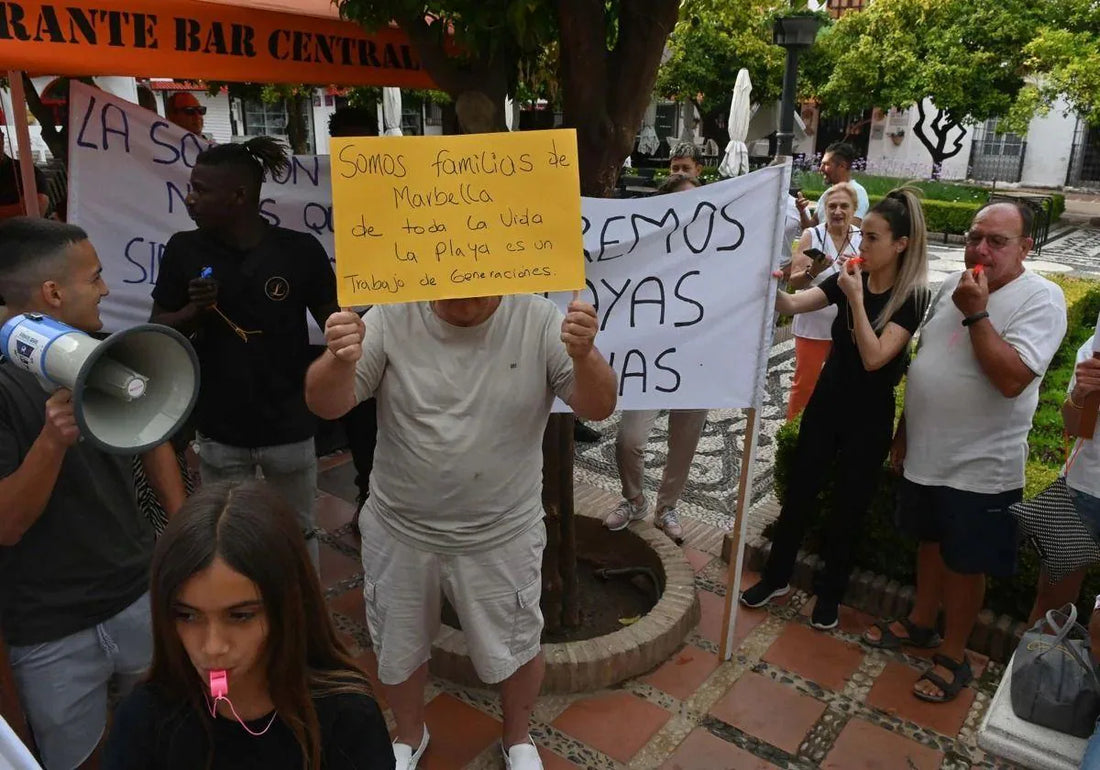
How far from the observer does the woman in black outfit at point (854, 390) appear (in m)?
3.17

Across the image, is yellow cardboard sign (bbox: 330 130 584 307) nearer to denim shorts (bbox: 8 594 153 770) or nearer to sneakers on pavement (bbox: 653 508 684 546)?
denim shorts (bbox: 8 594 153 770)

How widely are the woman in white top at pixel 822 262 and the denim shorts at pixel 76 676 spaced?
12.0ft

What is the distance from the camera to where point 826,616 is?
140 inches

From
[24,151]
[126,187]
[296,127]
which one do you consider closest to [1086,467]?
[126,187]

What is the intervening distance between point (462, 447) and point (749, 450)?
4.47 feet

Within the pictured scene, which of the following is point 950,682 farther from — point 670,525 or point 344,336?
point 344,336

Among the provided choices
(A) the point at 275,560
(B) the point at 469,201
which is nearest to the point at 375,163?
(B) the point at 469,201

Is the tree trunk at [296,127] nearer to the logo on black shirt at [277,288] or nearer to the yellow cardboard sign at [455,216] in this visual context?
the logo on black shirt at [277,288]

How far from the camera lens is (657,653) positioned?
3.26 metres

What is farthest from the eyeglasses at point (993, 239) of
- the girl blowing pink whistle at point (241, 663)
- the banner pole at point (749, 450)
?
the girl blowing pink whistle at point (241, 663)

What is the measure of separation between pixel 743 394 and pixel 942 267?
12.3 meters

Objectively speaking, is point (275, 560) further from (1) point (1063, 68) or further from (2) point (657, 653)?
(1) point (1063, 68)

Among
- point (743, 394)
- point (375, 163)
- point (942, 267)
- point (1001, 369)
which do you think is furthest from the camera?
point (942, 267)

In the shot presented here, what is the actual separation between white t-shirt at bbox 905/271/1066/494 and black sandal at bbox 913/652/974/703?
2.41 feet
